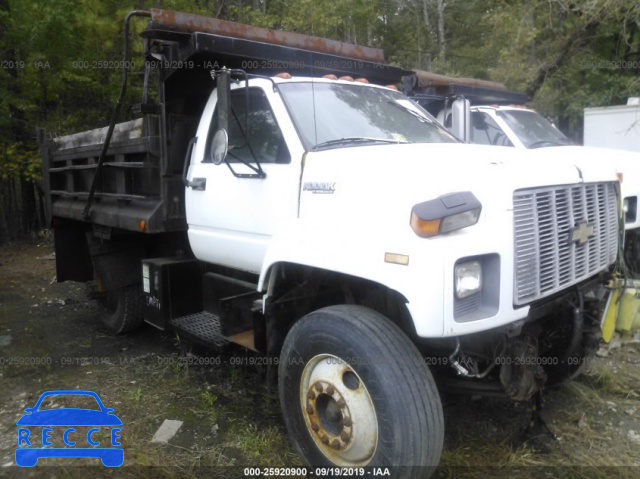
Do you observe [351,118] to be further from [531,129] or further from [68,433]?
[531,129]

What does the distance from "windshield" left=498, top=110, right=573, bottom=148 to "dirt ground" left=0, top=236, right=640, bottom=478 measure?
2999mm

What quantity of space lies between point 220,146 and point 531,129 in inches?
210

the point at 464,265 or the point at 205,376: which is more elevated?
the point at 464,265

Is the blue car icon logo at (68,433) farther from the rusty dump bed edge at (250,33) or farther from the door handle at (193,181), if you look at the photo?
the rusty dump bed edge at (250,33)

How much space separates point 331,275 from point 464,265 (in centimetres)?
88

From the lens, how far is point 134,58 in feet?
38.2

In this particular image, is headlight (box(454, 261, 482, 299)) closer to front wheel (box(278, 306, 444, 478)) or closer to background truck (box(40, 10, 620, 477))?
background truck (box(40, 10, 620, 477))

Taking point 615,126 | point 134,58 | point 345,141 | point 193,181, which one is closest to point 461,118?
point 345,141

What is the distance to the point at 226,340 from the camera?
13.6 ft

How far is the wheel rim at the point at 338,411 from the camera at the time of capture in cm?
294

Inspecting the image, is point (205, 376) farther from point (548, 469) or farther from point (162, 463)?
point (548, 469)

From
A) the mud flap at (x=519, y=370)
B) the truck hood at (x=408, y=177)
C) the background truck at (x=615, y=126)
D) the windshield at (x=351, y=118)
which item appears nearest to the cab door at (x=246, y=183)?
the windshield at (x=351, y=118)

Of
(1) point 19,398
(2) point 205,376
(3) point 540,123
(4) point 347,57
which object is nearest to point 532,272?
(4) point 347,57

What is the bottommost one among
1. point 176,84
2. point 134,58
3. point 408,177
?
point 408,177
